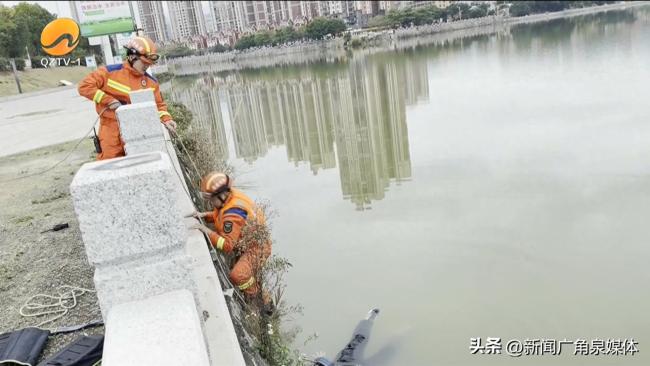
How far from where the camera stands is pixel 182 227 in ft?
6.90

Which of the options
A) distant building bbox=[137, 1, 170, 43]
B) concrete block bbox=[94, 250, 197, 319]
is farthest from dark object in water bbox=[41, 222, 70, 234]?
distant building bbox=[137, 1, 170, 43]

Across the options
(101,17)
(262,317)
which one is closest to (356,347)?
(262,317)

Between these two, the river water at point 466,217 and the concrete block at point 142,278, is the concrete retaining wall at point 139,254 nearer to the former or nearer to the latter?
the concrete block at point 142,278

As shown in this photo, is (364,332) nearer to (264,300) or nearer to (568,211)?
(264,300)

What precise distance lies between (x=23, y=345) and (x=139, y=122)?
7.35 ft

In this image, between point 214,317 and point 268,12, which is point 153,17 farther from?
point 268,12

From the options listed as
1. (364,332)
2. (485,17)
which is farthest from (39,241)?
(485,17)

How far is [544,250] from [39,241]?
5060 mm

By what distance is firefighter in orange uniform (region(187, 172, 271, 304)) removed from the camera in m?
4.13

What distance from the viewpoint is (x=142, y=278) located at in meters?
2.08

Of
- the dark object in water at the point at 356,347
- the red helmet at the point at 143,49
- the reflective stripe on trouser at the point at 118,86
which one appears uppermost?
the red helmet at the point at 143,49

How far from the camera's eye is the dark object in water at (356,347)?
420 cm

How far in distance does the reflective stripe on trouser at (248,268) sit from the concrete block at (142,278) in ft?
6.80

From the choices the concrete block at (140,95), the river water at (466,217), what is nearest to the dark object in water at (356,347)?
the river water at (466,217)
